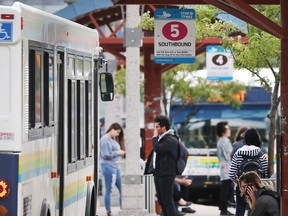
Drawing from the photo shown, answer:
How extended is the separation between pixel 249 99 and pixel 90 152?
28.1m

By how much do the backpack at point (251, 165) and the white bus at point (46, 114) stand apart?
219cm

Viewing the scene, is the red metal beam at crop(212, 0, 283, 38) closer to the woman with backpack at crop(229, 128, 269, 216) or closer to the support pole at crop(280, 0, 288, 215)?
the support pole at crop(280, 0, 288, 215)

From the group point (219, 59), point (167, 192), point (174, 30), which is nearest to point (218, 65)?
point (219, 59)

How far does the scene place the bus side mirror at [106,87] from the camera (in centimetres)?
1436

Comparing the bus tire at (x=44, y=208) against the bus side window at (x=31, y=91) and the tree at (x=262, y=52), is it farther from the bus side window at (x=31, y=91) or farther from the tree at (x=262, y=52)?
the tree at (x=262, y=52)

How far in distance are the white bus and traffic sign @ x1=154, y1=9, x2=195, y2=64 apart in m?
1.02

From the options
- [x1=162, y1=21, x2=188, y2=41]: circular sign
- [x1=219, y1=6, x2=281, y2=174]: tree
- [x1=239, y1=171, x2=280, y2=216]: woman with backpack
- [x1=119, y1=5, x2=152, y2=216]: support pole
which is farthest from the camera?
[x1=119, y1=5, x2=152, y2=216]: support pole

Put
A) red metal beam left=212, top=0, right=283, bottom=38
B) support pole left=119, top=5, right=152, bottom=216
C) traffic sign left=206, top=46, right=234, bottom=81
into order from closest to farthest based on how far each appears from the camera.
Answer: red metal beam left=212, top=0, right=283, bottom=38 → support pole left=119, top=5, right=152, bottom=216 → traffic sign left=206, top=46, right=234, bottom=81

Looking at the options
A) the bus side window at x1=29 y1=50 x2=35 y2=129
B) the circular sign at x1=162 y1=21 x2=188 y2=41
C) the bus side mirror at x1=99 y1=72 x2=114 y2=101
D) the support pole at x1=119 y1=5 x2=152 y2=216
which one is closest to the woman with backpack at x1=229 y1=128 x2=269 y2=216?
the circular sign at x1=162 y1=21 x2=188 y2=41

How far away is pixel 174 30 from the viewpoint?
1433 centimetres

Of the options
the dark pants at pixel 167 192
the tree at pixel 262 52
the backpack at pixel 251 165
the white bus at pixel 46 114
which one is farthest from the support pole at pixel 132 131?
the white bus at pixel 46 114

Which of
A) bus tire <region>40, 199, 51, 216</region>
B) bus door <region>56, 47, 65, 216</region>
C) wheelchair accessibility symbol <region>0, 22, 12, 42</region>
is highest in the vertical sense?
wheelchair accessibility symbol <region>0, 22, 12, 42</region>

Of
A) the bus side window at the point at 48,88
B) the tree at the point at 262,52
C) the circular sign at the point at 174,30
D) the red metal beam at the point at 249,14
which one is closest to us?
the red metal beam at the point at 249,14

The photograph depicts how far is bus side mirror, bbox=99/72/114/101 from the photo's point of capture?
14.4 meters
